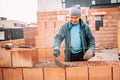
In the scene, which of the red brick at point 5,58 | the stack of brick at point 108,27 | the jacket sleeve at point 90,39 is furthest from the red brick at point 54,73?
the stack of brick at point 108,27

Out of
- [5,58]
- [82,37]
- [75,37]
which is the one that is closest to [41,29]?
[75,37]

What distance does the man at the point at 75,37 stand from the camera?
2541 millimetres

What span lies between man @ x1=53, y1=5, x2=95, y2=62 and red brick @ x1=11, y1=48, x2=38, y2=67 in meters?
0.71

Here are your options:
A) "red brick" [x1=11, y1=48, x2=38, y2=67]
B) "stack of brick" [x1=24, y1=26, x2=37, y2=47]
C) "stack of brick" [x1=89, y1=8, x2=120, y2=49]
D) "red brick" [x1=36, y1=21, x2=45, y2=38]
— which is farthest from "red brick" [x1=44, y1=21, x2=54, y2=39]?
"red brick" [x1=11, y1=48, x2=38, y2=67]

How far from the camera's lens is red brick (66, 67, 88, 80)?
173 cm

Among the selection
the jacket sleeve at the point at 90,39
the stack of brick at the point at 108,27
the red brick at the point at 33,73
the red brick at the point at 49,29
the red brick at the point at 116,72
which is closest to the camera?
the red brick at the point at 116,72

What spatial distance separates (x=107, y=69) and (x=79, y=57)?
945 mm

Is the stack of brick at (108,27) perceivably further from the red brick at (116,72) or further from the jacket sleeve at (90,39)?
the red brick at (116,72)

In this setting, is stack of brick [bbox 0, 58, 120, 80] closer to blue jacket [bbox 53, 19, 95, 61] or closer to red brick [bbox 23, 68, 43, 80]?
red brick [bbox 23, 68, 43, 80]

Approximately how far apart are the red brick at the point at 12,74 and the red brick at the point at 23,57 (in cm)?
5

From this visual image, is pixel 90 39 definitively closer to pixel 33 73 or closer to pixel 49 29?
pixel 33 73

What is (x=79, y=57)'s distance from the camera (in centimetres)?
263

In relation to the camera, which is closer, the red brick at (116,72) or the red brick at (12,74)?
the red brick at (116,72)

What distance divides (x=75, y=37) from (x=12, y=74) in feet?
3.56
